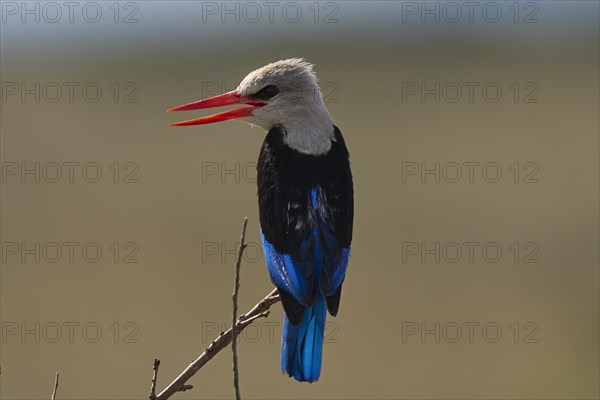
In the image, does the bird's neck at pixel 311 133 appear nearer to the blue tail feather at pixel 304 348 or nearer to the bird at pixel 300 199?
the bird at pixel 300 199

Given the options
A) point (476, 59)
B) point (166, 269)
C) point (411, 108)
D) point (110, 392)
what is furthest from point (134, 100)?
point (110, 392)

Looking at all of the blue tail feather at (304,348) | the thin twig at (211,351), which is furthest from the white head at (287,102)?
the blue tail feather at (304,348)

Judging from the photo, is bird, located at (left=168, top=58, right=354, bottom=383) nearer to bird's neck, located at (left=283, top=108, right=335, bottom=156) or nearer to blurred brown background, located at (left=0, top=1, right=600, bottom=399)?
bird's neck, located at (left=283, top=108, right=335, bottom=156)

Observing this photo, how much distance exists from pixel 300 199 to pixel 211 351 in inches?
30.4

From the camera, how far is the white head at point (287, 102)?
393cm

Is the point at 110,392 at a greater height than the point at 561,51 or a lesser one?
lesser

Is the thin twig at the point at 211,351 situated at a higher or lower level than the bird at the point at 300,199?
lower

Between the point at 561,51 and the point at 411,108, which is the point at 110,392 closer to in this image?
Answer: the point at 411,108

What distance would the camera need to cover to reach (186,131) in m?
18.7

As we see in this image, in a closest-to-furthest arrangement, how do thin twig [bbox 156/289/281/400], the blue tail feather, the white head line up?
thin twig [bbox 156/289/281/400]
the blue tail feather
the white head

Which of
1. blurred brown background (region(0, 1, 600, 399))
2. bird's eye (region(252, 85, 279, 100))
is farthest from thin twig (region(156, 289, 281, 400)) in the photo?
blurred brown background (region(0, 1, 600, 399))

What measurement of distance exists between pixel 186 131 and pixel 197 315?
29.0ft

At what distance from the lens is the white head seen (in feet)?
12.9

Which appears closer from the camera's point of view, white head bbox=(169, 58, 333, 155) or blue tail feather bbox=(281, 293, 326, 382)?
blue tail feather bbox=(281, 293, 326, 382)
